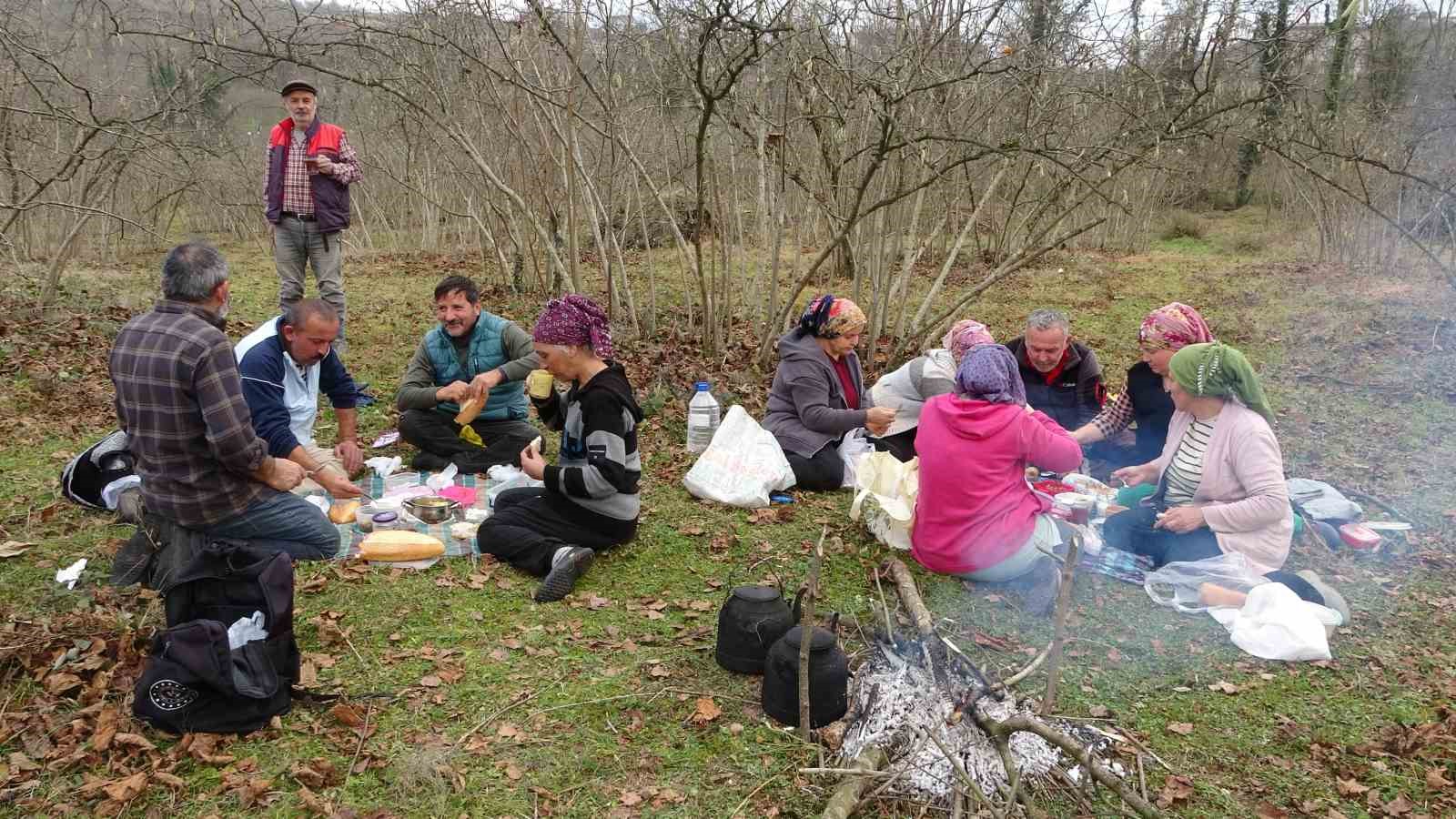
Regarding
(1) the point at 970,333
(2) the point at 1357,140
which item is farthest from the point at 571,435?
(2) the point at 1357,140

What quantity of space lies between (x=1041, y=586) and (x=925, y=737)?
1386 mm

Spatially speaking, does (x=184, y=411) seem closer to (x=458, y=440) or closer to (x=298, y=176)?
(x=458, y=440)

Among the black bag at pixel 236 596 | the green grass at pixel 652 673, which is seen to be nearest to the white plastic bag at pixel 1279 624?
the green grass at pixel 652 673

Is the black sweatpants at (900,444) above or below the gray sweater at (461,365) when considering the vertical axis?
below

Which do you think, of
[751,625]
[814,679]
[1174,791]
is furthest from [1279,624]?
[751,625]

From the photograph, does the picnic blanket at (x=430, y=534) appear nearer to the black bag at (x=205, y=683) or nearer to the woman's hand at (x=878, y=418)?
the black bag at (x=205, y=683)

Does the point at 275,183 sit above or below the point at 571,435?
above

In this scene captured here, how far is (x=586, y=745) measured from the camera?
9.93 ft

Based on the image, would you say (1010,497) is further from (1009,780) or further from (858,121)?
(858,121)

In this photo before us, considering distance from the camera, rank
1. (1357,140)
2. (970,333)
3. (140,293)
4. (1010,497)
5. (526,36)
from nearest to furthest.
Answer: (1010,497), (970,333), (526,36), (140,293), (1357,140)

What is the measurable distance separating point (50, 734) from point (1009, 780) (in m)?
3.07

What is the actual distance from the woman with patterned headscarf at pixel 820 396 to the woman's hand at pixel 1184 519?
1654 mm

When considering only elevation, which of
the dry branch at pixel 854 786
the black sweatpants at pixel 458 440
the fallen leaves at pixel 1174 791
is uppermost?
the black sweatpants at pixel 458 440

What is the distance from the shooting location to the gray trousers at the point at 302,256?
6.76 meters
